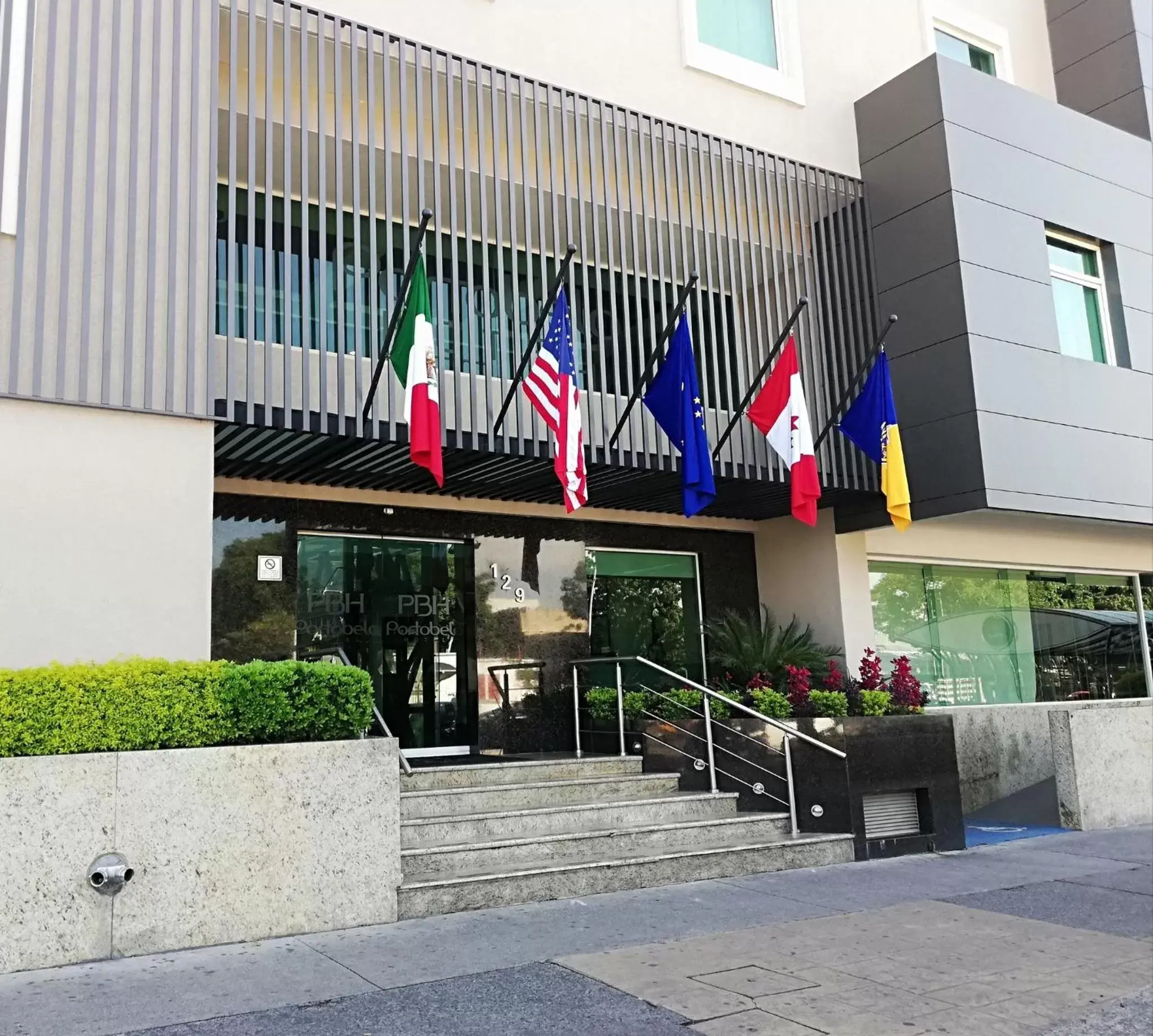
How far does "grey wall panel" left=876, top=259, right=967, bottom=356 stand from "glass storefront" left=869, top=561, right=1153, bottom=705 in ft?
9.49

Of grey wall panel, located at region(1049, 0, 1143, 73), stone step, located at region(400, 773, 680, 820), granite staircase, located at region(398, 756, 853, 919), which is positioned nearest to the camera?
granite staircase, located at region(398, 756, 853, 919)

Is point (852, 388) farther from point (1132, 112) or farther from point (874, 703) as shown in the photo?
point (1132, 112)

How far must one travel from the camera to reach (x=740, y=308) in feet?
40.2

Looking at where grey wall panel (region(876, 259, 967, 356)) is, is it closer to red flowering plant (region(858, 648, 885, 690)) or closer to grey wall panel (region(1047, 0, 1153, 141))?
red flowering plant (region(858, 648, 885, 690))

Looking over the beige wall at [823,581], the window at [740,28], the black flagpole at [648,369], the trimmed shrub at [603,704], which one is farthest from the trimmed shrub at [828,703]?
the window at [740,28]

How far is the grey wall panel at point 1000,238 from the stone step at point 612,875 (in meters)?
6.86

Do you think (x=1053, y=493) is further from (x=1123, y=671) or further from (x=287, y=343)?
(x=287, y=343)

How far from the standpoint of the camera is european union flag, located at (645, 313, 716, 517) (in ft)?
33.1

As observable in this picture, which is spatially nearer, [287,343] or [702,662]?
[287,343]

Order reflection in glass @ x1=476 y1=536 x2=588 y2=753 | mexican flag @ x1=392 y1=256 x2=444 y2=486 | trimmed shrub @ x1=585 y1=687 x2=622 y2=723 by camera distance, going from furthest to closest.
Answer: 1. reflection in glass @ x1=476 y1=536 x2=588 y2=753
2. trimmed shrub @ x1=585 y1=687 x2=622 y2=723
3. mexican flag @ x1=392 y1=256 x2=444 y2=486

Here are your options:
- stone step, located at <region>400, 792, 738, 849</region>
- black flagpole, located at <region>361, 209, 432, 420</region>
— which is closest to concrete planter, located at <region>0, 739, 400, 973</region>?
stone step, located at <region>400, 792, 738, 849</region>

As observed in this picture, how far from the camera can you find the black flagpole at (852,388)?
1138cm

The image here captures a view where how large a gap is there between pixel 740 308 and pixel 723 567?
11.7ft

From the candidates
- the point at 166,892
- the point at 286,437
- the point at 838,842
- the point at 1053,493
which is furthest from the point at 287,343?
the point at 1053,493
